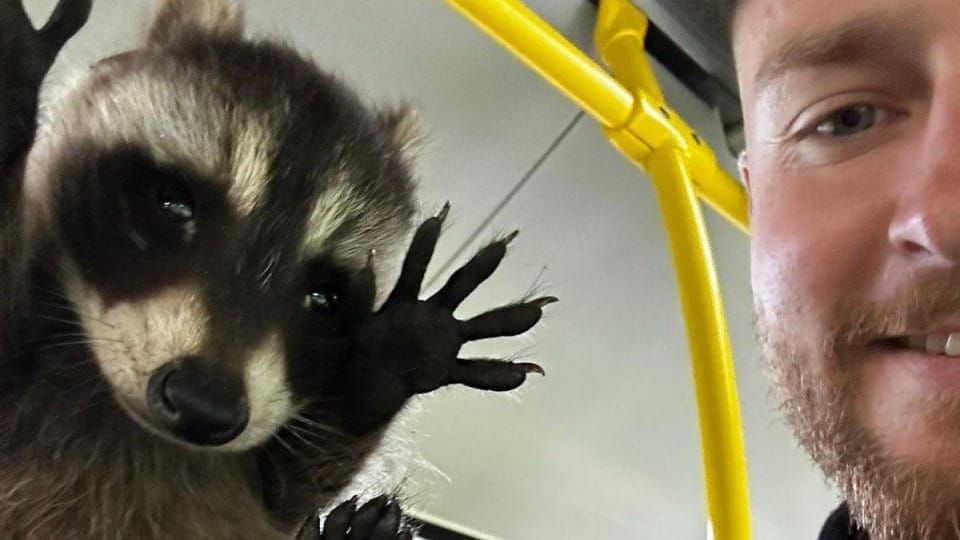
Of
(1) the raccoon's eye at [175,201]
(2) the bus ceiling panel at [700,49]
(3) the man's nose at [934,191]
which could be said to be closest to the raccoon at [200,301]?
(1) the raccoon's eye at [175,201]

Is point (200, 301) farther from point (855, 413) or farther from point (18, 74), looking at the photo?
point (855, 413)

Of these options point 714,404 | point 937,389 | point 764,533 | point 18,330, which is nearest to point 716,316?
point 714,404

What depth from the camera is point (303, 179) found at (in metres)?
0.83

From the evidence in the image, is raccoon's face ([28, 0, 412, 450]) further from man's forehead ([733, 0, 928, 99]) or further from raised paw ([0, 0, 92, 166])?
man's forehead ([733, 0, 928, 99])

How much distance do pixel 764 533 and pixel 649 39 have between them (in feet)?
3.29

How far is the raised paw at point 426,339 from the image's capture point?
80 centimetres

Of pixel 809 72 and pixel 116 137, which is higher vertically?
pixel 809 72

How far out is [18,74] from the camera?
674 mm

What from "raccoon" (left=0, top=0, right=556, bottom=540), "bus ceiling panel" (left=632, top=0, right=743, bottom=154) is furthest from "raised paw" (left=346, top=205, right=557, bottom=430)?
"bus ceiling panel" (left=632, top=0, right=743, bottom=154)

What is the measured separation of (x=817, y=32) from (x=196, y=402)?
56cm

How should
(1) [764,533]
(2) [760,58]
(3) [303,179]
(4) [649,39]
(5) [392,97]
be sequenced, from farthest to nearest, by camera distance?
(1) [764,533], (4) [649,39], (5) [392,97], (2) [760,58], (3) [303,179]

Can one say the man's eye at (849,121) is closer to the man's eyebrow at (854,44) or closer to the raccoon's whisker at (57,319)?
the man's eyebrow at (854,44)

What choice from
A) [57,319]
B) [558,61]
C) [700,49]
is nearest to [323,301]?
[57,319]

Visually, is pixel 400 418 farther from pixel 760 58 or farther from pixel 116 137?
pixel 760 58
